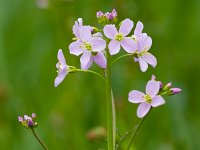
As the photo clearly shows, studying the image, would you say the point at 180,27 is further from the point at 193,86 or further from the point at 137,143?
the point at 137,143

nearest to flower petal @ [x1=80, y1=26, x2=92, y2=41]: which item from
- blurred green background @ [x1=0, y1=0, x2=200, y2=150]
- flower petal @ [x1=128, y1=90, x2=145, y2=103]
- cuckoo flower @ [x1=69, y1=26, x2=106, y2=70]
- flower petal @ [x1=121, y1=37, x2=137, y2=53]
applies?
cuckoo flower @ [x1=69, y1=26, x2=106, y2=70]

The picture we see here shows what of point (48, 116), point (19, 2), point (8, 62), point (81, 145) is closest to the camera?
point (81, 145)

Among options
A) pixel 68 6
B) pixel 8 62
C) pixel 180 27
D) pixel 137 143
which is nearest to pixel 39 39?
pixel 8 62

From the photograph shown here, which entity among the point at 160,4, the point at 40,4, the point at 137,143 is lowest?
the point at 137,143

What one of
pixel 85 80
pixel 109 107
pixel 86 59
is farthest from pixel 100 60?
pixel 85 80

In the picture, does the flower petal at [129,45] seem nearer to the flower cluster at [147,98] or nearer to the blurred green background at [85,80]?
the flower cluster at [147,98]

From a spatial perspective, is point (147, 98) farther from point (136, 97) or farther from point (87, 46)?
point (87, 46)

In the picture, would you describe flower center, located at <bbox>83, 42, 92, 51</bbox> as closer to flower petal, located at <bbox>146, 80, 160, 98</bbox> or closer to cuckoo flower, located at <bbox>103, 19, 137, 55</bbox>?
cuckoo flower, located at <bbox>103, 19, 137, 55</bbox>

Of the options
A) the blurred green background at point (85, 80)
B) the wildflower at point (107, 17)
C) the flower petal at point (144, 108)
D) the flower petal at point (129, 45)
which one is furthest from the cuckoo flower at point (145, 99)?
the blurred green background at point (85, 80)
